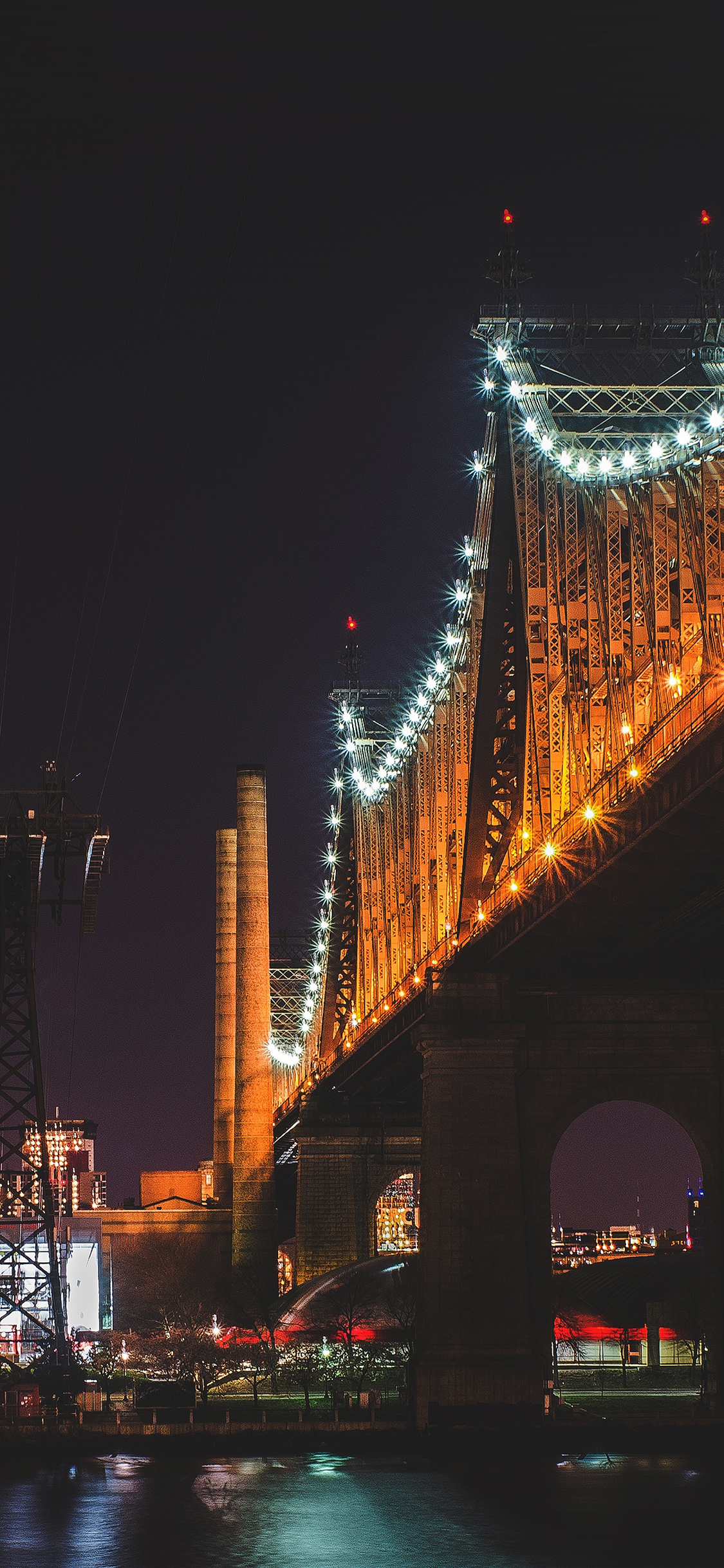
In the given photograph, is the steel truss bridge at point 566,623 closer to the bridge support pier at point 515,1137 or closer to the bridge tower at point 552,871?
the bridge tower at point 552,871

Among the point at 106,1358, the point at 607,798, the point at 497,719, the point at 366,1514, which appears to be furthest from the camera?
the point at 106,1358

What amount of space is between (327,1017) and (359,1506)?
211 ft

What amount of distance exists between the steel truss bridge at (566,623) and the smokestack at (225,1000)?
95.5ft

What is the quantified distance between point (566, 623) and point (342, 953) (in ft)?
197

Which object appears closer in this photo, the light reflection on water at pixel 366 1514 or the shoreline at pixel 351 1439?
the light reflection on water at pixel 366 1514

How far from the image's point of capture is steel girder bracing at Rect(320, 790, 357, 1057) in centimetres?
10531

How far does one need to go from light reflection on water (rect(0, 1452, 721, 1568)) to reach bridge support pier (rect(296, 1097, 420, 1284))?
45.1 meters

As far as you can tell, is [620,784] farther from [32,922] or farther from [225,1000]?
[225,1000]

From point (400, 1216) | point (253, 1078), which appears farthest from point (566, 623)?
point (400, 1216)

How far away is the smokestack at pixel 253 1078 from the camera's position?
95.2m

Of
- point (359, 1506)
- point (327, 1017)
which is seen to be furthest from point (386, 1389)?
point (327, 1017)

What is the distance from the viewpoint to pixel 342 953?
108625 mm

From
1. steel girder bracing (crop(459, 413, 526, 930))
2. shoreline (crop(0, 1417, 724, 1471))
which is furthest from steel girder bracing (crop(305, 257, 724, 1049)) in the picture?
shoreline (crop(0, 1417, 724, 1471))

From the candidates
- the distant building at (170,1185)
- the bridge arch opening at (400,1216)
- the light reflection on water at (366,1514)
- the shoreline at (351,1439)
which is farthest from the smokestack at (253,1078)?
the distant building at (170,1185)
